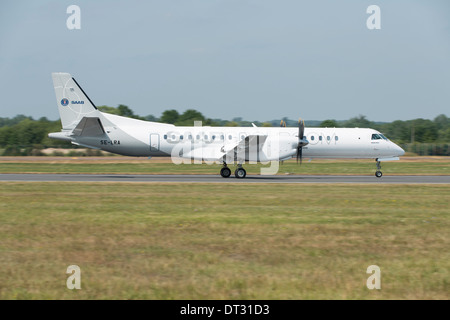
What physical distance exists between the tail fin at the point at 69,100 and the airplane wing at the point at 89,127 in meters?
1.20

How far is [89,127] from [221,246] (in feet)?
69.2

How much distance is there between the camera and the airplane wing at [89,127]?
97.3ft

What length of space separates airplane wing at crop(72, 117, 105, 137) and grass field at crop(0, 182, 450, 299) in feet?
31.6

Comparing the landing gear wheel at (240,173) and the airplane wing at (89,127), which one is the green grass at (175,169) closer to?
the landing gear wheel at (240,173)

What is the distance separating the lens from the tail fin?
101ft

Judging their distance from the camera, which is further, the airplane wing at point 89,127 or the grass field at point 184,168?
the grass field at point 184,168

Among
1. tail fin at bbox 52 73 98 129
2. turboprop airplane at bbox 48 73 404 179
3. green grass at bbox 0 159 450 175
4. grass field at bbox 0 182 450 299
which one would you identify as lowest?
grass field at bbox 0 182 450 299

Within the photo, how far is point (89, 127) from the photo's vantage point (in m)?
30.0

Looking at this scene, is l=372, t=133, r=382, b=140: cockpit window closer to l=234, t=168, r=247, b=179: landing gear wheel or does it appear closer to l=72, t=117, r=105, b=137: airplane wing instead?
l=234, t=168, r=247, b=179: landing gear wheel

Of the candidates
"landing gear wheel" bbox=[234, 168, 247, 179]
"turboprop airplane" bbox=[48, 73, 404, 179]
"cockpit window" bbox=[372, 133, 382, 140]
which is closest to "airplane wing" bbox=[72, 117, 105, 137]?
"turboprop airplane" bbox=[48, 73, 404, 179]

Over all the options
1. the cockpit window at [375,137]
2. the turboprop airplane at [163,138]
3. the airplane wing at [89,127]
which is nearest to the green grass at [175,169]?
the cockpit window at [375,137]

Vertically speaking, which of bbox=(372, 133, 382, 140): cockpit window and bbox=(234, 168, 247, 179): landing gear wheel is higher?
bbox=(372, 133, 382, 140): cockpit window

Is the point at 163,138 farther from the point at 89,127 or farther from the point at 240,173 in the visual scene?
the point at 240,173

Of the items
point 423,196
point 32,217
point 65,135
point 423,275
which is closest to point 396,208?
point 423,196
